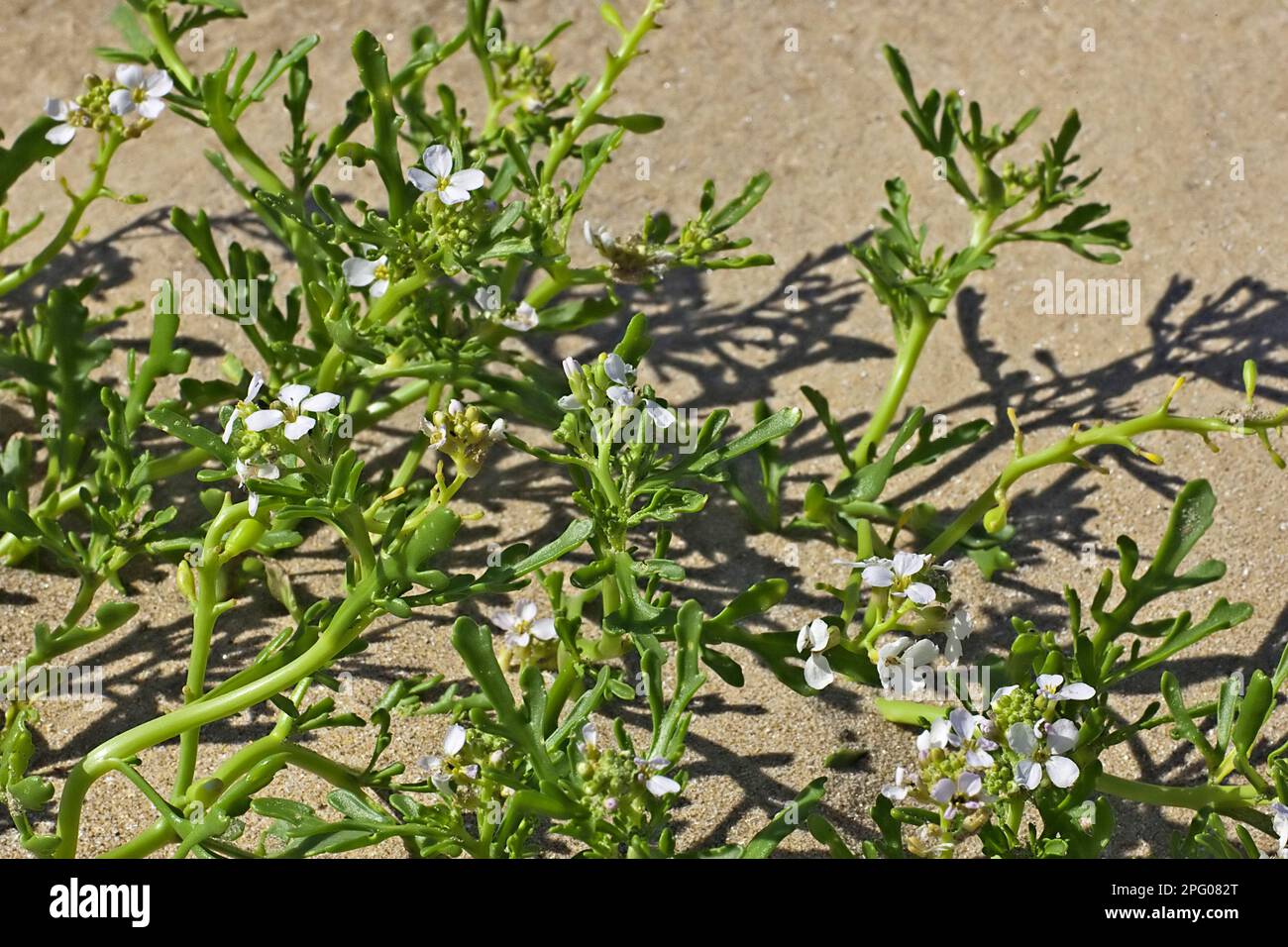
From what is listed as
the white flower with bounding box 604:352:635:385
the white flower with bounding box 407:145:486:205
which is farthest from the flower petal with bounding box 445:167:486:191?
the white flower with bounding box 604:352:635:385

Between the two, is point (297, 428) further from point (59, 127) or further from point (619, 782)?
point (59, 127)

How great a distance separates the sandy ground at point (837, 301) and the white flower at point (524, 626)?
216mm

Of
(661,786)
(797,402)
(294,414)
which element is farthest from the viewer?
(797,402)

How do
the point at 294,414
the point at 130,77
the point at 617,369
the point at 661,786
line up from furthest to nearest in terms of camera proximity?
the point at 130,77 → the point at 617,369 → the point at 294,414 → the point at 661,786

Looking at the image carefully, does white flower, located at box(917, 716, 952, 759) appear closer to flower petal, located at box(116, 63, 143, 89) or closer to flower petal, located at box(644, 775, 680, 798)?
flower petal, located at box(644, 775, 680, 798)

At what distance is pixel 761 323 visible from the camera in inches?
139

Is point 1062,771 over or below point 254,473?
below

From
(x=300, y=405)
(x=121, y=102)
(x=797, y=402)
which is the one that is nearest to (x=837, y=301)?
(x=797, y=402)

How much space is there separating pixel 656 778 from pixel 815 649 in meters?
0.37


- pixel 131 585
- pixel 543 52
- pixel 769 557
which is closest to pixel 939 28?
pixel 543 52

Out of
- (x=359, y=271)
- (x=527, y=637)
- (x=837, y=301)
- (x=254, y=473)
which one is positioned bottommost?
(x=527, y=637)

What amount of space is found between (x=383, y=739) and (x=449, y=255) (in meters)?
0.77

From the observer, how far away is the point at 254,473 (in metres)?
2.20

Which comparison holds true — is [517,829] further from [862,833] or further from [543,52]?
[543,52]
